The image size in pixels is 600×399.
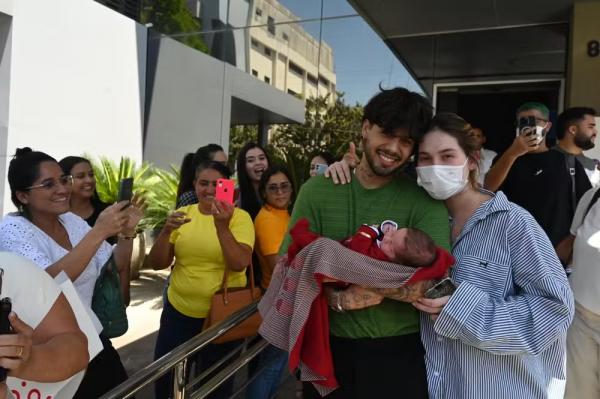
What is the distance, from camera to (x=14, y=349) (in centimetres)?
113

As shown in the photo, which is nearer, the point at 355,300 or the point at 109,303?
the point at 355,300

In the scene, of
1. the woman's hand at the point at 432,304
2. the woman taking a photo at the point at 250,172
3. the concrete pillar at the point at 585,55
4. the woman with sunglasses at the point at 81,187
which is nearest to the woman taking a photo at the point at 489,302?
the woman's hand at the point at 432,304

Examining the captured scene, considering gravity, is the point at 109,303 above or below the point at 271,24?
below

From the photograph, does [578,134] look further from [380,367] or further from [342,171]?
[380,367]

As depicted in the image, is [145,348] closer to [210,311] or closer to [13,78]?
[210,311]

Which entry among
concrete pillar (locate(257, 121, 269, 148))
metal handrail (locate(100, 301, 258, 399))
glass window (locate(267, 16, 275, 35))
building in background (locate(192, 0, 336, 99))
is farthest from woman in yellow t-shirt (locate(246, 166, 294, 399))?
glass window (locate(267, 16, 275, 35))

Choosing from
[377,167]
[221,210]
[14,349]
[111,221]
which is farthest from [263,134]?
[14,349]

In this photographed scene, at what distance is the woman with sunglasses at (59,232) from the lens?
6.67 feet

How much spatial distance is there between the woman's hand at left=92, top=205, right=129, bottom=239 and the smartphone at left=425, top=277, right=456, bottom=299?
1.43 meters

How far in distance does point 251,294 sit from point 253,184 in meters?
1.21

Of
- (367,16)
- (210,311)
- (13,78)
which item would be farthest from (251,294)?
(13,78)

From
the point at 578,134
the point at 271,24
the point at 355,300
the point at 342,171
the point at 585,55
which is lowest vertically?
the point at 355,300

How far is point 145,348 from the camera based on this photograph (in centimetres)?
475

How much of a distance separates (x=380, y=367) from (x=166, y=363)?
0.79 meters
